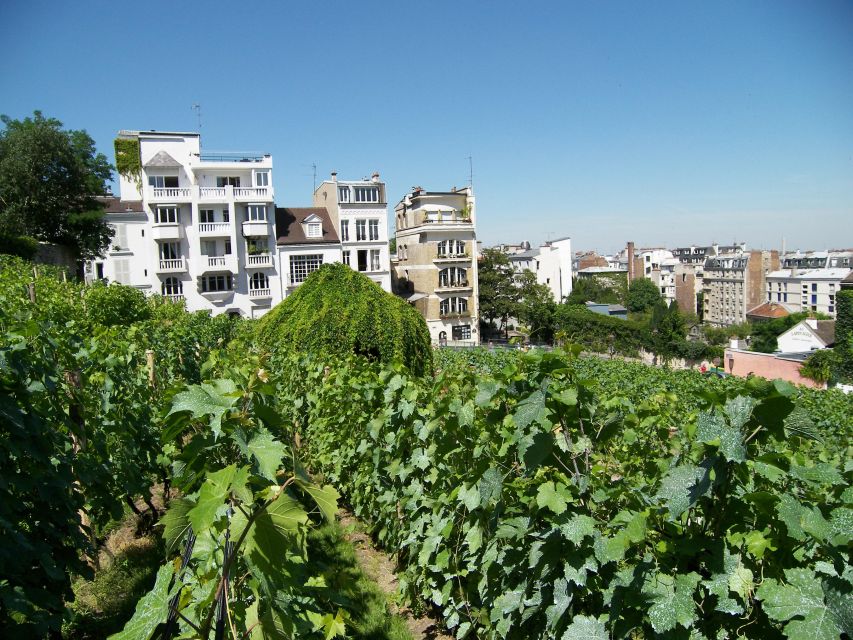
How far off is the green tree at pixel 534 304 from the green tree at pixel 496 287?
1.04m

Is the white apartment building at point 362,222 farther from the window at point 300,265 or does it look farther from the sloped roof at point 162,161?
the sloped roof at point 162,161

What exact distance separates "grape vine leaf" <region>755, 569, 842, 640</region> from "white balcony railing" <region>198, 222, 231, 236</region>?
3916 cm

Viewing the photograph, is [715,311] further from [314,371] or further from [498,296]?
[314,371]

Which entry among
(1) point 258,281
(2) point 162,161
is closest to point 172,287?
(1) point 258,281

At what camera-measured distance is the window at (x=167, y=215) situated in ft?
119

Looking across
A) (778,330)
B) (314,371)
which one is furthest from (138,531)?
(778,330)

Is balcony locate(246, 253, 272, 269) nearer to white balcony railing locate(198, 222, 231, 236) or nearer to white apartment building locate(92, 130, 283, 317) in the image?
white apartment building locate(92, 130, 283, 317)

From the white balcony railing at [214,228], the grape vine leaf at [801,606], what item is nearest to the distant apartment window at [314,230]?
the white balcony railing at [214,228]

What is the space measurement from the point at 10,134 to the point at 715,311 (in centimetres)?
10260

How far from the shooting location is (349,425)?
6.31 m

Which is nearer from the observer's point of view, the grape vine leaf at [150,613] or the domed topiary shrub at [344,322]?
the grape vine leaf at [150,613]

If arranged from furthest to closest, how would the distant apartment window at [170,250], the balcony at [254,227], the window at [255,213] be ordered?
the window at [255,213] < the balcony at [254,227] < the distant apartment window at [170,250]

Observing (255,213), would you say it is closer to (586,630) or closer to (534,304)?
(534,304)

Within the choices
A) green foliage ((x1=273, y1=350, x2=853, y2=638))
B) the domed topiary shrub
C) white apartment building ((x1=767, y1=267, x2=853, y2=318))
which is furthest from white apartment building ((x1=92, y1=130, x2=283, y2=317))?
white apartment building ((x1=767, y1=267, x2=853, y2=318))
